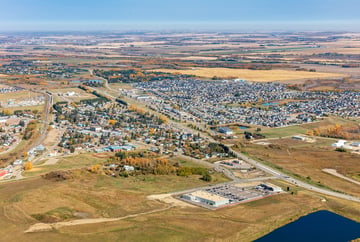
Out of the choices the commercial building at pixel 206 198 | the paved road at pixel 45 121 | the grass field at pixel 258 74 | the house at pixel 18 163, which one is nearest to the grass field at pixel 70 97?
the paved road at pixel 45 121

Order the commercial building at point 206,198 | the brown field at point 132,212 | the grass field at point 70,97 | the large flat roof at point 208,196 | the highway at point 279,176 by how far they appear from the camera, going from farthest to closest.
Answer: the grass field at point 70,97, the highway at point 279,176, the large flat roof at point 208,196, the commercial building at point 206,198, the brown field at point 132,212

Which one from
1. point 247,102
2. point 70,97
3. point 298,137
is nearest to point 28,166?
point 298,137

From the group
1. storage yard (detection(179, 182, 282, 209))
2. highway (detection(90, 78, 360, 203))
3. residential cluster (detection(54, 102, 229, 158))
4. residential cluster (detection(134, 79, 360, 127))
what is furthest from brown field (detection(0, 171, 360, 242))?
residential cluster (detection(134, 79, 360, 127))

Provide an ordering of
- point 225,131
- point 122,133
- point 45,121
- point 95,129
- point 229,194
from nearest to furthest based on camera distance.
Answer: point 229,194 → point 122,133 → point 225,131 → point 95,129 → point 45,121

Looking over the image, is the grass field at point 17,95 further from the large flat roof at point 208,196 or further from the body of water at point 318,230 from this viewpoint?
the body of water at point 318,230

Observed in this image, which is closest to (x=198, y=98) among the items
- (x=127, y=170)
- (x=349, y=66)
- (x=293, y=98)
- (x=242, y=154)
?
(x=293, y=98)

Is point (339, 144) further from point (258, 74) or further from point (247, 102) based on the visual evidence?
point (258, 74)
